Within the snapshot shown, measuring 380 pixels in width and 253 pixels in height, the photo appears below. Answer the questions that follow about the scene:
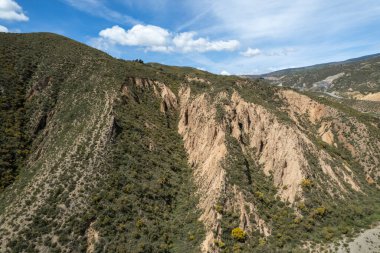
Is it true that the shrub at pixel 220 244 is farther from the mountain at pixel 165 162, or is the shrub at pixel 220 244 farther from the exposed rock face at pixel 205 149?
the exposed rock face at pixel 205 149

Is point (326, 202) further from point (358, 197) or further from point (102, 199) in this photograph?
point (102, 199)

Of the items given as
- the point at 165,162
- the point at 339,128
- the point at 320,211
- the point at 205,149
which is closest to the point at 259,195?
the point at 320,211

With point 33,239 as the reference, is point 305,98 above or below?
above

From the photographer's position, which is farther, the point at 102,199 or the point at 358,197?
the point at 358,197

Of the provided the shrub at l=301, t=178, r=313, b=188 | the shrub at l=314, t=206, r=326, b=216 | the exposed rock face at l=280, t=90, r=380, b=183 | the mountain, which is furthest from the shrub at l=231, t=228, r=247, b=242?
the exposed rock face at l=280, t=90, r=380, b=183

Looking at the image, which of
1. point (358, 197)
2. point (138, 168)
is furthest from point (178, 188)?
point (358, 197)

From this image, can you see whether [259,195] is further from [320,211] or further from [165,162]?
[165,162]

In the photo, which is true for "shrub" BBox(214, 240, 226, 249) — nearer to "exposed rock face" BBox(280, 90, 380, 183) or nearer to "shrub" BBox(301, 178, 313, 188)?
"shrub" BBox(301, 178, 313, 188)
